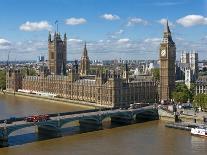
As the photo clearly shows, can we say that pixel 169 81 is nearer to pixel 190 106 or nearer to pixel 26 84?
pixel 190 106

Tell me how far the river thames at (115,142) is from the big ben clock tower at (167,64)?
79.2 ft

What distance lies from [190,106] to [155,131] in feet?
67.0

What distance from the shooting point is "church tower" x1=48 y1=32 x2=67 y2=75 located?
118 metres

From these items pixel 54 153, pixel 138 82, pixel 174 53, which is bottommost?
pixel 54 153

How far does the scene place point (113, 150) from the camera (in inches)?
1766

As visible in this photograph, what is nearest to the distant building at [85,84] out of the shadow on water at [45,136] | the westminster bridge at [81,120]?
the westminster bridge at [81,120]

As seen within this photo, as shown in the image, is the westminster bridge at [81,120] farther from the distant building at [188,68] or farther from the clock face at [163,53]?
the distant building at [188,68]

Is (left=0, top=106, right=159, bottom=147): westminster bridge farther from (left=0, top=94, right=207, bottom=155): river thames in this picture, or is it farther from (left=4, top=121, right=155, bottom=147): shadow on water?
(left=0, top=94, right=207, bottom=155): river thames

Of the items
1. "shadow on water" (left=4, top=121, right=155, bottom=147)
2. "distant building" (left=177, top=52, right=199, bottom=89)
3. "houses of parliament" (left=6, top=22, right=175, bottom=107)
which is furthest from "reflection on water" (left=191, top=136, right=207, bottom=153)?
"distant building" (left=177, top=52, right=199, bottom=89)

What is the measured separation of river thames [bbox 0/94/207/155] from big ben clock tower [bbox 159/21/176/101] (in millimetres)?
24144

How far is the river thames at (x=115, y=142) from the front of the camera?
44.2m

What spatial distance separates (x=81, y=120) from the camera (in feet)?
193

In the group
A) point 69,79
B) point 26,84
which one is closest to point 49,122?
point 69,79

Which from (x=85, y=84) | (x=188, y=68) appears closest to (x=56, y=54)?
(x=85, y=84)
